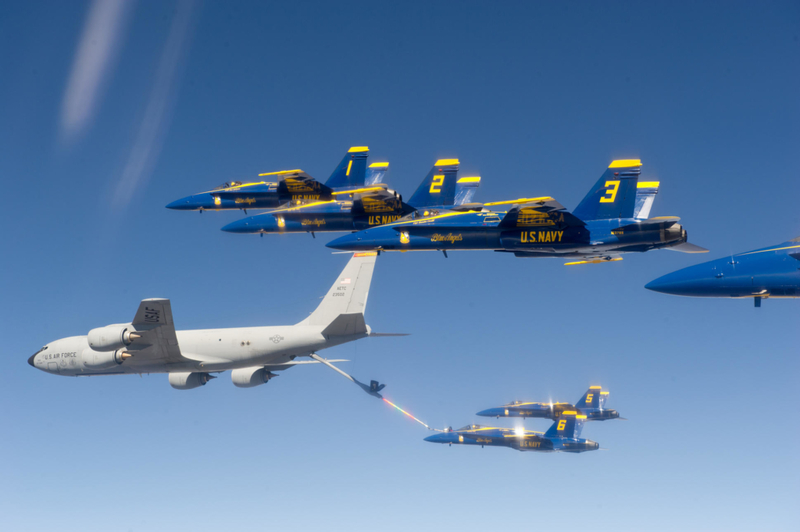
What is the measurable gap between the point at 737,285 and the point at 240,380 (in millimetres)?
33144

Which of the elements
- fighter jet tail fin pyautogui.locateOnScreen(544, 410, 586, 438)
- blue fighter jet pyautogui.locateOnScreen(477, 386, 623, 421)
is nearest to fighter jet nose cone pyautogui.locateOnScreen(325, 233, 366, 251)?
fighter jet tail fin pyautogui.locateOnScreen(544, 410, 586, 438)

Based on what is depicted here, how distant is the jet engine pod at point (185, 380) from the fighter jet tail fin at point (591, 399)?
351ft

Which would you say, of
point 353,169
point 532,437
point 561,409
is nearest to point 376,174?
point 353,169

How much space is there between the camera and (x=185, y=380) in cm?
4778

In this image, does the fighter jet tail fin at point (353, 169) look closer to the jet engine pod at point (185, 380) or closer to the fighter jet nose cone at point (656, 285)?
the jet engine pod at point (185, 380)

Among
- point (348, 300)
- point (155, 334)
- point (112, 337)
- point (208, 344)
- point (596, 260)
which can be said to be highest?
point (596, 260)

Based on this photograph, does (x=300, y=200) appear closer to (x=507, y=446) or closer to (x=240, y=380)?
(x=240, y=380)

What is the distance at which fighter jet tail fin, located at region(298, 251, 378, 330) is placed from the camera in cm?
4322

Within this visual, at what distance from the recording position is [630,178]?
4472 centimetres

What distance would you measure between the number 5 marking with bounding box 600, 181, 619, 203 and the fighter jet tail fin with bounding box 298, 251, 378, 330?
16.8 meters

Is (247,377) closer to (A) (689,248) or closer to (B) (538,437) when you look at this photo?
(A) (689,248)

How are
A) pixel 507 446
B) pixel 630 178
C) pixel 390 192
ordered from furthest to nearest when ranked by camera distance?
pixel 507 446 → pixel 390 192 → pixel 630 178

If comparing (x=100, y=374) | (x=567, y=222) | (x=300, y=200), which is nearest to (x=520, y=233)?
(x=567, y=222)

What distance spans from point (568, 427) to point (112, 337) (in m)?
88.3
